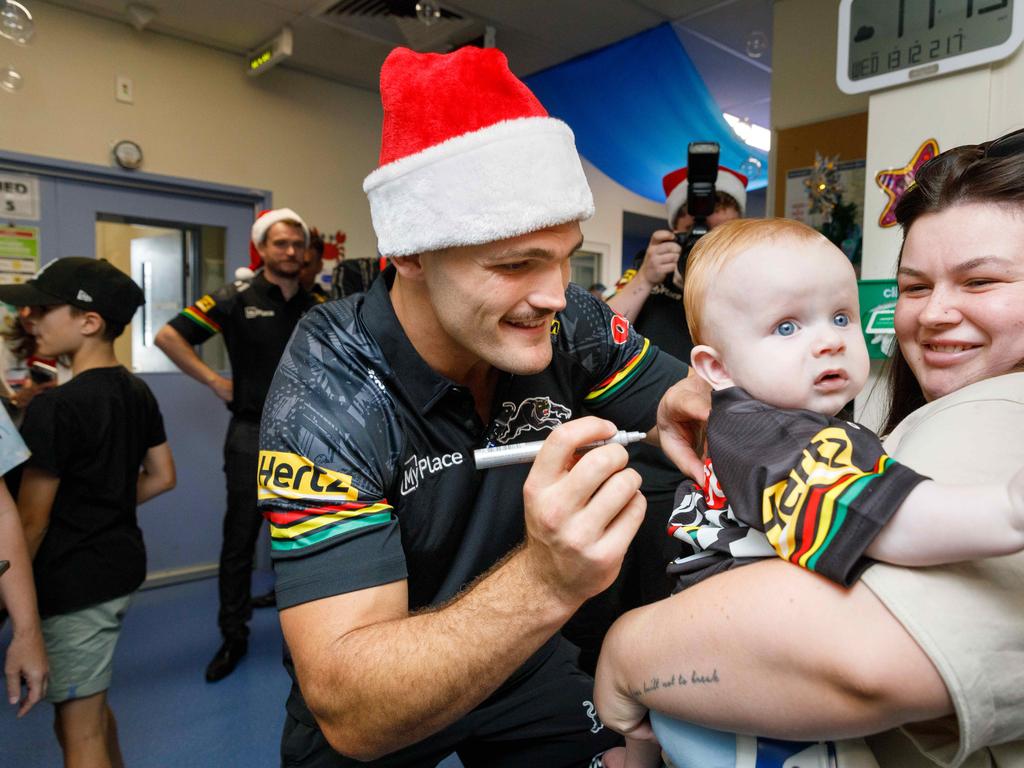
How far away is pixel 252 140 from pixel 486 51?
3.24 m

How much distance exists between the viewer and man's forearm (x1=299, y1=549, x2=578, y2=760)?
2.38 feet

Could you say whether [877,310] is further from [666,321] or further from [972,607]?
[972,607]

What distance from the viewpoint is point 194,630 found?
122 inches

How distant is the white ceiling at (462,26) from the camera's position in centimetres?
317

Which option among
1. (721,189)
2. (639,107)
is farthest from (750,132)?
(721,189)

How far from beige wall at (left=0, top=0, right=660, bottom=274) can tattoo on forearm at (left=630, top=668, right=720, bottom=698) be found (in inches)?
145

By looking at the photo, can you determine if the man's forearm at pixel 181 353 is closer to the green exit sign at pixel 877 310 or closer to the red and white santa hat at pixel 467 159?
the red and white santa hat at pixel 467 159

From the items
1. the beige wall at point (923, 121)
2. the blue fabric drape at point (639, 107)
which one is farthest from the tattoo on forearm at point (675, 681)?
the blue fabric drape at point (639, 107)

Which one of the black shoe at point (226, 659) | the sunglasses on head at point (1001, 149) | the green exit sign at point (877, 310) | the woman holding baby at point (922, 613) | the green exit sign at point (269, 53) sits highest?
the green exit sign at point (269, 53)

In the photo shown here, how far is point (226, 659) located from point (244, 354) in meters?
1.29

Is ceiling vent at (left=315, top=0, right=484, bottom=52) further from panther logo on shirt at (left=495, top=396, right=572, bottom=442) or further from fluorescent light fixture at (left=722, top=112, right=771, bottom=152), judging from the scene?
panther logo on shirt at (left=495, top=396, right=572, bottom=442)

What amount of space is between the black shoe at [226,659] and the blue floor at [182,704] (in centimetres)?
3

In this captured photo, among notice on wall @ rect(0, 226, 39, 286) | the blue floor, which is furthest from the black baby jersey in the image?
notice on wall @ rect(0, 226, 39, 286)

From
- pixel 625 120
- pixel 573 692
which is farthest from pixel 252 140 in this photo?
pixel 573 692
